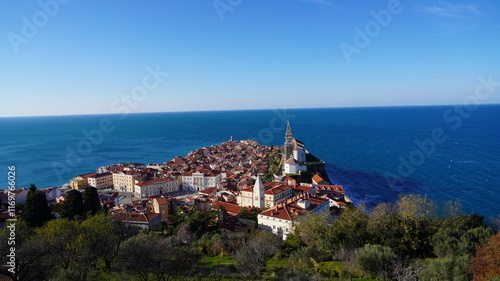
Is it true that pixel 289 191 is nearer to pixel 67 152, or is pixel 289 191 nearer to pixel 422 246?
pixel 422 246

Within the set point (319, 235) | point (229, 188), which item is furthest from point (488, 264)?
point (229, 188)

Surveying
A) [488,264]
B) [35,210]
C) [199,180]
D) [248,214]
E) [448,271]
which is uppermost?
[488,264]

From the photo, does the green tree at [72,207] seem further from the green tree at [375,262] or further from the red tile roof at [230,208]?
the green tree at [375,262]

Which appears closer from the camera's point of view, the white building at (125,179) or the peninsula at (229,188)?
the peninsula at (229,188)

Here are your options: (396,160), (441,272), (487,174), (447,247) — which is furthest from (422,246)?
(396,160)

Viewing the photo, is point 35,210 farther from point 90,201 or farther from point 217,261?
point 217,261

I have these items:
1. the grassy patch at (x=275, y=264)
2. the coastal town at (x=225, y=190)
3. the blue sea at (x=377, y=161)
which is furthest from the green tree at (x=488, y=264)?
the blue sea at (x=377, y=161)

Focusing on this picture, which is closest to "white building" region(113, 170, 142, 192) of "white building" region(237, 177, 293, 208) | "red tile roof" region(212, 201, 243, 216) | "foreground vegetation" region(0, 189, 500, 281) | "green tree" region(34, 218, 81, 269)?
"red tile roof" region(212, 201, 243, 216)
